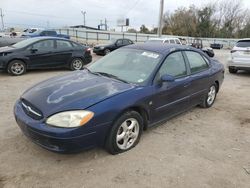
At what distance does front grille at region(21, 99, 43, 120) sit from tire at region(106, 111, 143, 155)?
93cm

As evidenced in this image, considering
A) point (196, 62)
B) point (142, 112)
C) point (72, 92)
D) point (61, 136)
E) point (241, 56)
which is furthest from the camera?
point (241, 56)

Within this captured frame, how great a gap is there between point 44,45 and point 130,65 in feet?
20.6

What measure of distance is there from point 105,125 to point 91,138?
24 cm

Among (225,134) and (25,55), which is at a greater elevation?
(25,55)

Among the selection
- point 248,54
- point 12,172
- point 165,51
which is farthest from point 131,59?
point 248,54

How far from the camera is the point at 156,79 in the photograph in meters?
3.96

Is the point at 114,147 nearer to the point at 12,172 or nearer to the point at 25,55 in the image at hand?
the point at 12,172

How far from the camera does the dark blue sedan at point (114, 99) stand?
305 cm

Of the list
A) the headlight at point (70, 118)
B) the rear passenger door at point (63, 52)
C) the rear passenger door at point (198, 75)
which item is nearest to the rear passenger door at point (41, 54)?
the rear passenger door at point (63, 52)

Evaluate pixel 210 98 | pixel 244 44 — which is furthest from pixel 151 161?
pixel 244 44

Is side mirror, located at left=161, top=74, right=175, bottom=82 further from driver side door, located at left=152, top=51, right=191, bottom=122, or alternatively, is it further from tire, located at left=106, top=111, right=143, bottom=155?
tire, located at left=106, top=111, right=143, bottom=155

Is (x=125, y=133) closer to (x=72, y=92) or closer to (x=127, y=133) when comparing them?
(x=127, y=133)

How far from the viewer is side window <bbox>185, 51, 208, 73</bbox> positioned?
4.92m

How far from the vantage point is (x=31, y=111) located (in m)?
3.31
